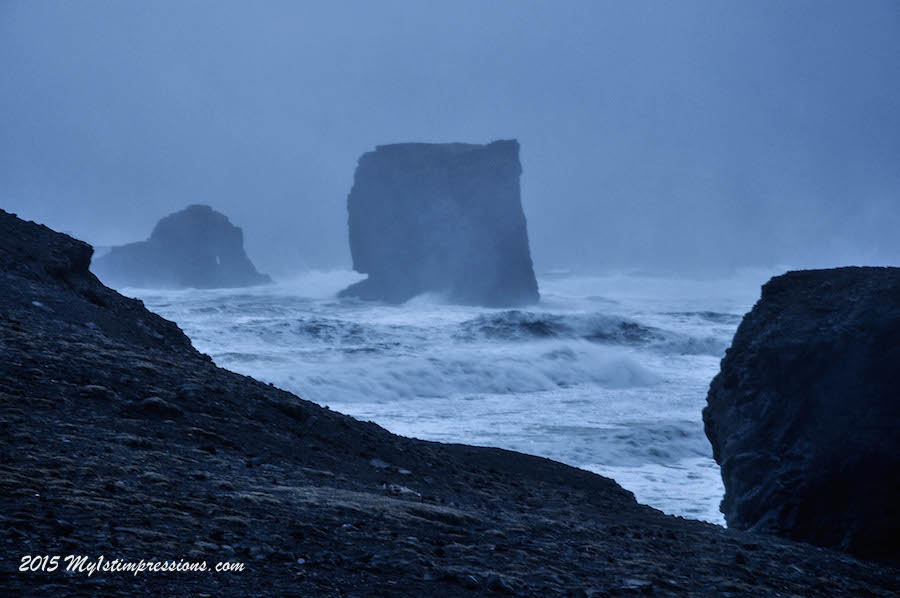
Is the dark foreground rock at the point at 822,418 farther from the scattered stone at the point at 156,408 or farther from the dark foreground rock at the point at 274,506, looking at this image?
the scattered stone at the point at 156,408

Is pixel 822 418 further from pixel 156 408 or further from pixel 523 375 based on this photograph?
pixel 523 375

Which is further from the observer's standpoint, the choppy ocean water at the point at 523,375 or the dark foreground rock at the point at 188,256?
the dark foreground rock at the point at 188,256

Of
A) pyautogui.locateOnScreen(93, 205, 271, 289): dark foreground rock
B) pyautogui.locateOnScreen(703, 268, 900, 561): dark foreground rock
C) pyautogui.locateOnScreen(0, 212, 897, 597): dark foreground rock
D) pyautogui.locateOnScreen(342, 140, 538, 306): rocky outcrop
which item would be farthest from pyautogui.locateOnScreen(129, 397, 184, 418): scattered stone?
pyautogui.locateOnScreen(93, 205, 271, 289): dark foreground rock

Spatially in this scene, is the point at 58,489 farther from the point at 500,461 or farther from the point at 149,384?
the point at 500,461

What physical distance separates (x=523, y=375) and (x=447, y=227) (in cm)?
4269

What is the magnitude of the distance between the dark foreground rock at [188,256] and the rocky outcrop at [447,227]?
80.8 feet

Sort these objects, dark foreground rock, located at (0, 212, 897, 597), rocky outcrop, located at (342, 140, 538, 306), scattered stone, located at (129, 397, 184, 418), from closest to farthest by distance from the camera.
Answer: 1. dark foreground rock, located at (0, 212, 897, 597)
2. scattered stone, located at (129, 397, 184, 418)
3. rocky outcrop, located at (342, 140, 538, 306)

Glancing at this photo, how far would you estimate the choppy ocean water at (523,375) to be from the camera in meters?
16.5

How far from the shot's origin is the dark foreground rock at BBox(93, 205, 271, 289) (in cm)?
8869

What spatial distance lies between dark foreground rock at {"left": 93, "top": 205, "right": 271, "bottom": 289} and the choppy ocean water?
32.1 meters

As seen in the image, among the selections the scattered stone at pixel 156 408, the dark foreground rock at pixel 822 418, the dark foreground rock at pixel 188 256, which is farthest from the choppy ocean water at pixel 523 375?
the dark foreground rock at pixel 188 256

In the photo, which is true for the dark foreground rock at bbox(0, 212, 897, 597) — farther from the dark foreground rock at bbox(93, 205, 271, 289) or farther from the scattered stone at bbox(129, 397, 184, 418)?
the dark foreground rock at bbox(93, 205, 271, 289)

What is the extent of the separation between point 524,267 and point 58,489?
215 ft

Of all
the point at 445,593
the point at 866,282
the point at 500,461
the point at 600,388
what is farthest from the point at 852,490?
the point at 600,388
